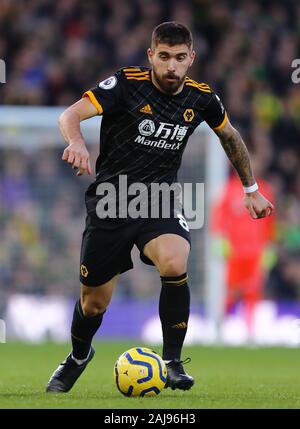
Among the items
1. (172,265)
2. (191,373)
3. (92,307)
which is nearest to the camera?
(172,265)

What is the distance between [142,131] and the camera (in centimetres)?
645

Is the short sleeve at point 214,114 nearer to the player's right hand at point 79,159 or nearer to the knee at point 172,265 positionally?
the knee at point 172,265

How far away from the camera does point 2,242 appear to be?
45.6 ft

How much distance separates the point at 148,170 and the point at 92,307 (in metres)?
0.86

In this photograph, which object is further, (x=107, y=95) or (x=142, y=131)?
(x=142, y=131)

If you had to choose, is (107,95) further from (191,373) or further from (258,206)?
(191,373)

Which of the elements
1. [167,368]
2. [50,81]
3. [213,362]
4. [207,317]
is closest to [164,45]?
[167,368]

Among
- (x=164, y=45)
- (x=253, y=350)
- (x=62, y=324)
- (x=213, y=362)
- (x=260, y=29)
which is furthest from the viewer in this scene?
(x=260, y=29)

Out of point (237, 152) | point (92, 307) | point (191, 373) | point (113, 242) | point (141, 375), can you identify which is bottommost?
point (191, 373)

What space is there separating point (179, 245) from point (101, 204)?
0.52 metres

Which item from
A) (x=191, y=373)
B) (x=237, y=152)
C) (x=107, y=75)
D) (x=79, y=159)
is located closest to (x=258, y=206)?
(x=237, y=152)

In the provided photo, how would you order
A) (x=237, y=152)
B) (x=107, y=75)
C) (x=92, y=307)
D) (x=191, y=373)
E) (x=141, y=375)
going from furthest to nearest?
(x=107, y=75), (x=191, y=373), (x=237, y=152), (x=92, y=307), (x=141, y=375)

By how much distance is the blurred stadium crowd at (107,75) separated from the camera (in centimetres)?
1407

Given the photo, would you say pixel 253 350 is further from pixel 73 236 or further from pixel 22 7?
pixel 22 7
